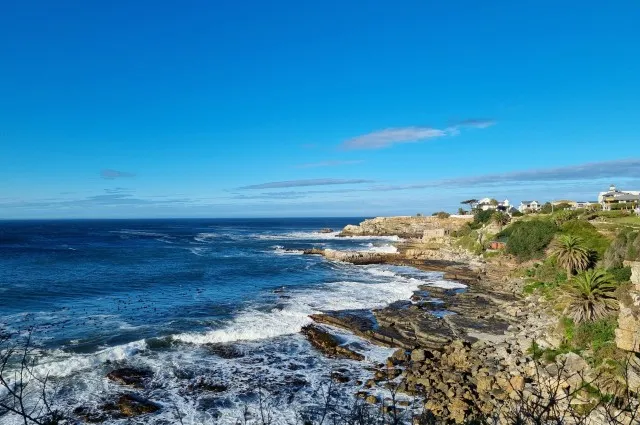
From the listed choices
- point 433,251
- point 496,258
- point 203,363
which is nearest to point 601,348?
point 203,363

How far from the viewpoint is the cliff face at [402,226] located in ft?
404

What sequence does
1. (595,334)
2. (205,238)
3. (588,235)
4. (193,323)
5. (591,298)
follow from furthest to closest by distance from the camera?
(205,238) → (588,235) → (193,323) → (591,298) → (595,334)

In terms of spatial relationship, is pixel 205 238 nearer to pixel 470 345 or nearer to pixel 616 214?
pixel 616 214

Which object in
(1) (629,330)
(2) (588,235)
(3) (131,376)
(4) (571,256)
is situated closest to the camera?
(1) (629,330)

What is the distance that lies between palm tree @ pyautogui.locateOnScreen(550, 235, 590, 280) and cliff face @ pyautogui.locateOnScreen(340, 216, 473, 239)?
260 feet

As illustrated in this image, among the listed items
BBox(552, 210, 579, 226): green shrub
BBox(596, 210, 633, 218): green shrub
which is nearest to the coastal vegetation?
BBox(552, 210, 579, 226): green shrub

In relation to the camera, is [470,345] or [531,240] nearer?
[470,345]

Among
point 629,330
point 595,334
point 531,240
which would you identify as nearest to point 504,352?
point 595,334

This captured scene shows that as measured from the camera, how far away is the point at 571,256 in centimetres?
3584

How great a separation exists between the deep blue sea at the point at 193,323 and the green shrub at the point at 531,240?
1094cm

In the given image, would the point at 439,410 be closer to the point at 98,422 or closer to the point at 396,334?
the point at 396,334

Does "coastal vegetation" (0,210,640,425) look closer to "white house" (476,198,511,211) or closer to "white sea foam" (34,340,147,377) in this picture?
"white sea foam" (34,340,147,377)

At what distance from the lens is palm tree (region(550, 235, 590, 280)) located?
35531 mm

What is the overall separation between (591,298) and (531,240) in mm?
28430
